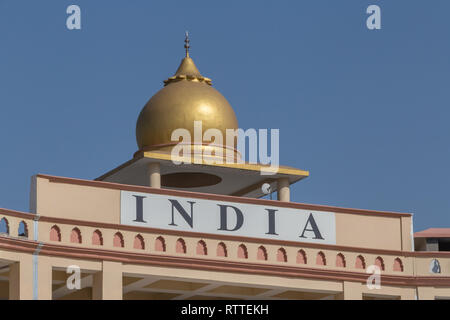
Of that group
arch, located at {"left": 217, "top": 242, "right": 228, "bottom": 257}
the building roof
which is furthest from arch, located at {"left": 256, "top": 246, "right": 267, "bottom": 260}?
the building roof

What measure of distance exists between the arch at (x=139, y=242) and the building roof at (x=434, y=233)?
8.89 meters

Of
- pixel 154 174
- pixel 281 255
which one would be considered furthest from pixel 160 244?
pixel 281 255

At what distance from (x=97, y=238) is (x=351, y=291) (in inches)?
288

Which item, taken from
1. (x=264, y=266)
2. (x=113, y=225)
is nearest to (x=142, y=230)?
(x=113, y=225)

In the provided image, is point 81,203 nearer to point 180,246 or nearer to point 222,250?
point 180,246

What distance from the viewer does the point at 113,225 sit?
3531 centimetres

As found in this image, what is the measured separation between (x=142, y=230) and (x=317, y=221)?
530cm

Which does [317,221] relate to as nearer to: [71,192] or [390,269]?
[390,269]
